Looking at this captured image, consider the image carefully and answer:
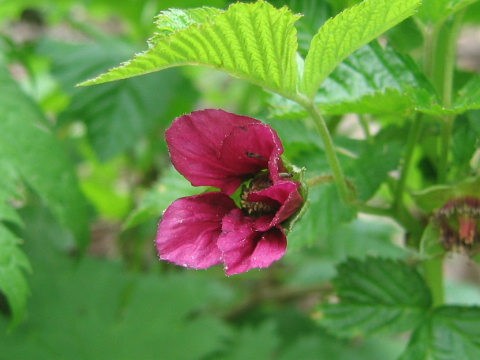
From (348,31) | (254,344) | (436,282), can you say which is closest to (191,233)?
(348,31)

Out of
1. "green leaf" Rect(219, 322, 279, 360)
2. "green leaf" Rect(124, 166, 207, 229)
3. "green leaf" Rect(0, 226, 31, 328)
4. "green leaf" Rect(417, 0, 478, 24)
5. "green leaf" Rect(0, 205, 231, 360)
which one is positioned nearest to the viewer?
"green leaf" Rect(417, 0, 478, 24)

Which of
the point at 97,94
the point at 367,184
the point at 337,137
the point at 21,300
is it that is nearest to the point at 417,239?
the point at 367,184

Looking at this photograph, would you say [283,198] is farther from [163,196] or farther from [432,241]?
[163,196]

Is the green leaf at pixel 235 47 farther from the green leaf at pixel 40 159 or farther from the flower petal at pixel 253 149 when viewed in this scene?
the green leaf at pixel 40 159

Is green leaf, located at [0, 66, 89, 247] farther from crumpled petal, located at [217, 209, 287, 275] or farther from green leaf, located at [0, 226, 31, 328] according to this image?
crumpled petal, located at [217, 209, 287, 275]

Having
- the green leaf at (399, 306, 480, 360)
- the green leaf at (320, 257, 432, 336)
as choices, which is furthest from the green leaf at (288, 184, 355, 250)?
the green leaf at (399, 306, 480, 360)

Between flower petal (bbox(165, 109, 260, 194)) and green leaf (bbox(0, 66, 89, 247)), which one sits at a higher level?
flower petal (bbox(165, 109, 260, 194))

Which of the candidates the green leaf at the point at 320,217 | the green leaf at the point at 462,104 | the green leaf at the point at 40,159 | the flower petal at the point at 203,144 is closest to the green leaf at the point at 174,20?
the flower petal at the point at 203,144

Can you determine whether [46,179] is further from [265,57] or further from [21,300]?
[265,57]
